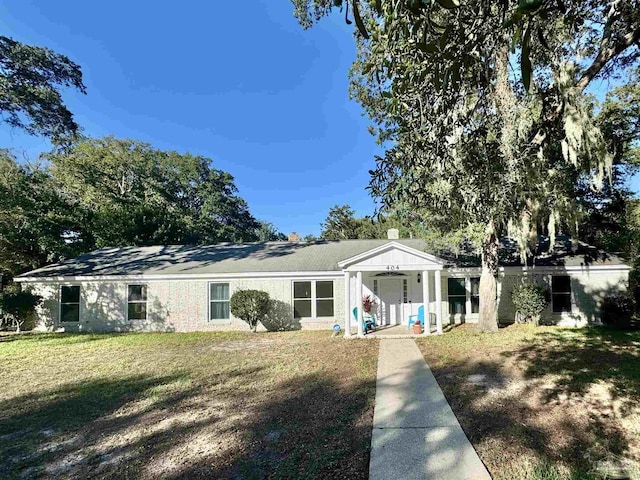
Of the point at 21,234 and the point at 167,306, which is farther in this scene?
the point at 21,234

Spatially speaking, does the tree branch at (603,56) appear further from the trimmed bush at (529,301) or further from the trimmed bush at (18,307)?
the trimmed bush at (18,307)

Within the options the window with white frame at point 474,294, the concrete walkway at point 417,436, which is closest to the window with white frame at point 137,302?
the concrete walkway at point 417,436

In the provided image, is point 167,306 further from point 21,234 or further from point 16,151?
point 16,151

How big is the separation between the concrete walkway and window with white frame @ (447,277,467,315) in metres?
8.11

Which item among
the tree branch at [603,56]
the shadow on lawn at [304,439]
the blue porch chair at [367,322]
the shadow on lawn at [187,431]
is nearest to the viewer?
the shadow on lawn at [304,439]

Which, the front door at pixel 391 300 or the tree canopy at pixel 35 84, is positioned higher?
the tree canopy at pixel 35 84

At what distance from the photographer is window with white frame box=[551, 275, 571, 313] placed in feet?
46.0

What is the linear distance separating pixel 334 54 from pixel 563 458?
11.1m

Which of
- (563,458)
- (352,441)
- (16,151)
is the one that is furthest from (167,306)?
(16,151)

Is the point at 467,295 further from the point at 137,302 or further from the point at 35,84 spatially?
the point at 35,84

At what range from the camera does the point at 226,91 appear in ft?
91.7

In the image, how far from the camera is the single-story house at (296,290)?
45.8ft

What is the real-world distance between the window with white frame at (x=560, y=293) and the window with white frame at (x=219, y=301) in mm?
12541

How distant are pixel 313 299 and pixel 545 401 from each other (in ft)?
32.4
